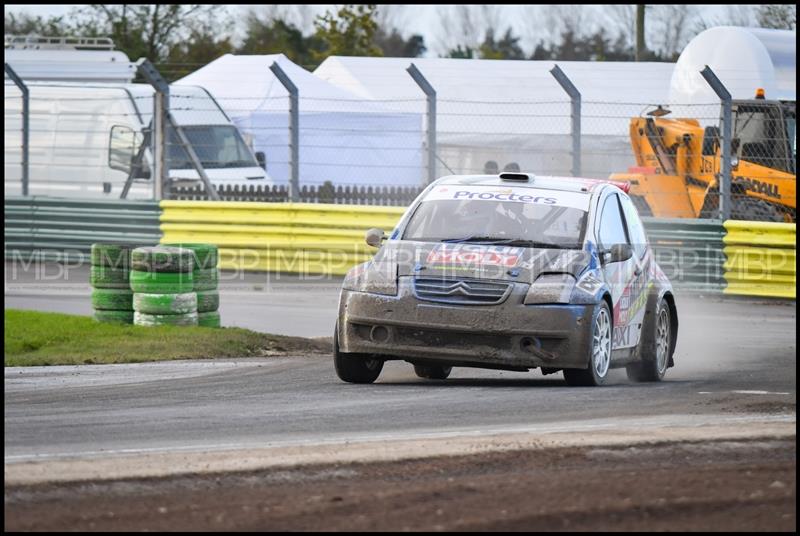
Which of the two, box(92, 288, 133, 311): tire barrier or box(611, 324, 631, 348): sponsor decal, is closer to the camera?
box(611, 324, 631, 348): sponsor decal

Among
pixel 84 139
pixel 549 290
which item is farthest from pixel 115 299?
pixel 84 139

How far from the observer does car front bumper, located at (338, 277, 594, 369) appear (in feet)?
32.5

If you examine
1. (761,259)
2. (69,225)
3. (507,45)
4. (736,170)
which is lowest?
(761,259)

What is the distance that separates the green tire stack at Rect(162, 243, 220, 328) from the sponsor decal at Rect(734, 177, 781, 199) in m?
9.64

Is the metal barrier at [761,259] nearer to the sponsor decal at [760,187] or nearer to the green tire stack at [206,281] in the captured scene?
the sponsor decal at [760,187]

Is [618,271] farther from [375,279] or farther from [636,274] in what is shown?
[375,279]

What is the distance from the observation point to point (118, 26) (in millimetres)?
49219

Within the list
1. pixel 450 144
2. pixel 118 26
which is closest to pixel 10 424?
pixel 450 144

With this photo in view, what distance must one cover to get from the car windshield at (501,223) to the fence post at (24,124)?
12.9 meters

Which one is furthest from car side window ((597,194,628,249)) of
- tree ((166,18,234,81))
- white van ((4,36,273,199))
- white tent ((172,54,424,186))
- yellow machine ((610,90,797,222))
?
tree ((166,18,234,81))

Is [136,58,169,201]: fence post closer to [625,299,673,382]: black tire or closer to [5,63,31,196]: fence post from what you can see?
[5,63,31,196]: fence post

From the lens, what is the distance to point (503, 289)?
393 inches

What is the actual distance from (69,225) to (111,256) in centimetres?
947

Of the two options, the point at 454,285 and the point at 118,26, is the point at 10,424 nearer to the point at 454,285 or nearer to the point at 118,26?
the point at 454,285
